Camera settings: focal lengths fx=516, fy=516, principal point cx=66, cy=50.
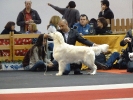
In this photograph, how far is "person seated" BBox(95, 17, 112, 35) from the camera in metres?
11.5

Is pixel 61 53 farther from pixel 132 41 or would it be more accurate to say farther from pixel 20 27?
pixel 20 27

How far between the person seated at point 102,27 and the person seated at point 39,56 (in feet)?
4.26

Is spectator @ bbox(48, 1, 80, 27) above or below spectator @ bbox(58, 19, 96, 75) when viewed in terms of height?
above

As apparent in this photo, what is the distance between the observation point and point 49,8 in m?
13.7

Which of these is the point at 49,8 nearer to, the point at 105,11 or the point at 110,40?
the point at 105,11

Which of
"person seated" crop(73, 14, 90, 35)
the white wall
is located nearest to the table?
"person seated" crop(73, 14, 90, 35)

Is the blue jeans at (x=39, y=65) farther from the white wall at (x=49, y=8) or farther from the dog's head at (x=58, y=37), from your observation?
the white wall at (x=49, y=8)

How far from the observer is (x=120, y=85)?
7.17m

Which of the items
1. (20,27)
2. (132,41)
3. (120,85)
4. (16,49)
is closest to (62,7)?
(20,27)

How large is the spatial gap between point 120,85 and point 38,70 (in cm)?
431

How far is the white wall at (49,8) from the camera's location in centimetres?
1335

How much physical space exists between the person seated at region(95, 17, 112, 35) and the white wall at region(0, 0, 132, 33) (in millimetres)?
2244

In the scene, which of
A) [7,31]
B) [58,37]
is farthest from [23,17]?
[58,37]

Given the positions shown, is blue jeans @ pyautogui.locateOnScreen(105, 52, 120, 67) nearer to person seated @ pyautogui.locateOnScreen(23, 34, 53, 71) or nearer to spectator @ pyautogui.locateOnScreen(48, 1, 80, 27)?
person seated @ pyautogui.locateOnScreen(23, 34, 53, 71)
